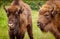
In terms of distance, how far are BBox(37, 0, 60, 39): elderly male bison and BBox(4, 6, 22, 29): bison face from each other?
0.67 m

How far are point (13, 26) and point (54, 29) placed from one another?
0.87 m

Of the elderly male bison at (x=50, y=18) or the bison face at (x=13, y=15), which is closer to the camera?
the elderly male bison at (x=50, y=18)

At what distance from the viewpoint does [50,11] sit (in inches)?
283

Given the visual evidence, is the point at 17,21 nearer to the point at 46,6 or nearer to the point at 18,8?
the point at 18,8

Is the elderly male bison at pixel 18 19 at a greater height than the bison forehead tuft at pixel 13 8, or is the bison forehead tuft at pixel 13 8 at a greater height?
the bison forehead tuft at pixel 13 8

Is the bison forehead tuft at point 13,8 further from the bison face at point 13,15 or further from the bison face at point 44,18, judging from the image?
the bison face at point 44,18

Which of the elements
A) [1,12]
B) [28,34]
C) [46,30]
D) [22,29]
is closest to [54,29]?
[46,30]

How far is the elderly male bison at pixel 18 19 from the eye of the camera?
7551 millimetres

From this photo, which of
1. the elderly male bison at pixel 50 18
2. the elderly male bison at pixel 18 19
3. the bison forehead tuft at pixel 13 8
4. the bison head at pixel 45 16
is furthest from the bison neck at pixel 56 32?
the bison forehead tuft at pixel 13 8

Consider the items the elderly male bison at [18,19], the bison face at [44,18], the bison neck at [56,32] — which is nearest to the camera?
the bison face at [44,18]

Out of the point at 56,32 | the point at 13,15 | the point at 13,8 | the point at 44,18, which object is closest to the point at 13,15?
the point at 13,15

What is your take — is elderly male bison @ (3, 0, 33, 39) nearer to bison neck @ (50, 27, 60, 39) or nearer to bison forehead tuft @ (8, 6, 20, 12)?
bison forehead tuft @ (8, 6, 20, 12)

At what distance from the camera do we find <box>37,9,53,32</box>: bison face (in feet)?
23.2

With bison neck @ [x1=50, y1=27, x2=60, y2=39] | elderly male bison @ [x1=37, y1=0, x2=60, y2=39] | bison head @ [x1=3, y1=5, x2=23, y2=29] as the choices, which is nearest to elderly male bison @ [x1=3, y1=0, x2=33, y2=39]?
bison head @ [x1=3, y1=5, x2=23, y2=29]
